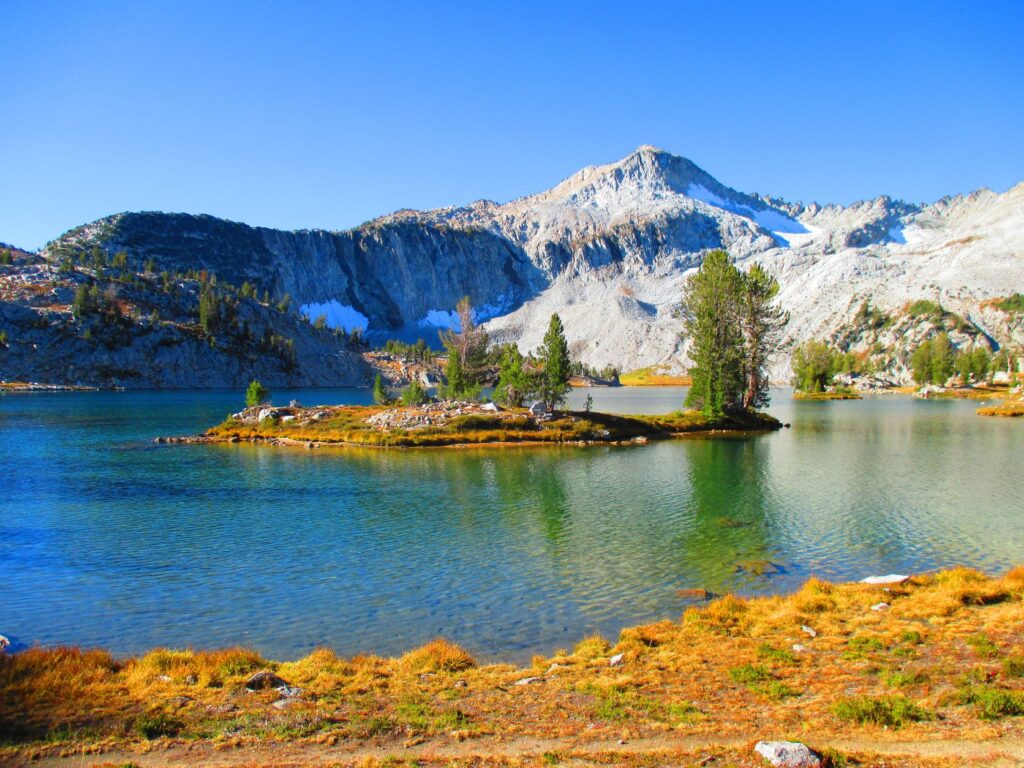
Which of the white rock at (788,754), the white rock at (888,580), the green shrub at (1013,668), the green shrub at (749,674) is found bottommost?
the white rock at (888,580)

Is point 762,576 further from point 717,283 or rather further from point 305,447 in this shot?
point 717,283

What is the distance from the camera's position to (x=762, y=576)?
27.1 metres

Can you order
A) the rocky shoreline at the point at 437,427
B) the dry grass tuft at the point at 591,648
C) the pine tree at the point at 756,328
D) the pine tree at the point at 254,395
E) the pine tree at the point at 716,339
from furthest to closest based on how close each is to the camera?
the pine tree at the point at 756,328 → the pine tree at the point at 254,395 → the pine tree at the point at 716,339 → the rocky shoreline at the point at 437,427 → the dry grass tuft at the point at 591,648

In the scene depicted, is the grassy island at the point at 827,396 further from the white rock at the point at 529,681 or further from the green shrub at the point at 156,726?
the green shrub at the point at 156,726

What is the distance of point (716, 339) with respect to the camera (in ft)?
305

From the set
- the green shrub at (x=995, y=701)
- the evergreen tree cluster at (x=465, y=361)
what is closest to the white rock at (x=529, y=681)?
the green shrub at (x=995, y=701)

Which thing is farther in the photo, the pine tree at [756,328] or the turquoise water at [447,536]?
the pine tree at [756,328]

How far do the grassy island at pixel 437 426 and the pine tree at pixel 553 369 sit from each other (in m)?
3.03

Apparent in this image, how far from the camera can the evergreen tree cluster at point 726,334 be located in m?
91.4

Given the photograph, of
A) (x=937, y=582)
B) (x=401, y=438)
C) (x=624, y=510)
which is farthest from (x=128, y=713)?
(x=401, y=438)

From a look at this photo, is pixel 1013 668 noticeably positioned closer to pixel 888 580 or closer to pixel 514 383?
pixel 888 580

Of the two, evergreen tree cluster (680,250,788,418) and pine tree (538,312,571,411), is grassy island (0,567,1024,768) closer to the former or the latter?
pine tree (538,312,571,411)

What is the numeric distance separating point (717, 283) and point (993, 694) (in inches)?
3455

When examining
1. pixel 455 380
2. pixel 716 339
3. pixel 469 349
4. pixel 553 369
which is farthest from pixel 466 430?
pixel 716 339
